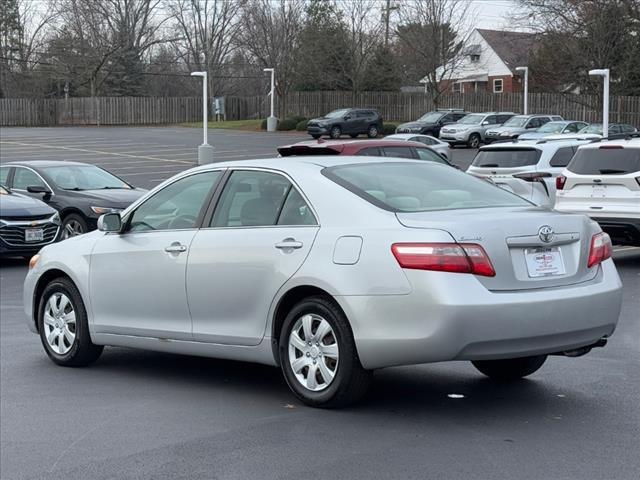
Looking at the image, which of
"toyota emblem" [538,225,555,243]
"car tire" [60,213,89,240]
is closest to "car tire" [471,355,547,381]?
"toyota emblem" [538,225,555,243]

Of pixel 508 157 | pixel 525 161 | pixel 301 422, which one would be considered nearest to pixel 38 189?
pixel 508 157

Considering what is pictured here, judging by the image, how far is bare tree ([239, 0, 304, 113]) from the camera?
66625mm

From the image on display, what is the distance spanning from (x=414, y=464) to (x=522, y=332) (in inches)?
42.7

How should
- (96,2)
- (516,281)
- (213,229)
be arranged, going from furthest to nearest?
(96,2), (213,229), (516,281)

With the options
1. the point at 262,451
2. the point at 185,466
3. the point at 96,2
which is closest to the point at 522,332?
the point at 262,451

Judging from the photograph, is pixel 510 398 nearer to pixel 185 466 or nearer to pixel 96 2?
pixel 185 466

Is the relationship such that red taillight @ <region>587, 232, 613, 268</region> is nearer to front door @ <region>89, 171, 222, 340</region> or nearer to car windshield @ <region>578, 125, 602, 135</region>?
front door @ <region>89, 171, 222, 340</region>

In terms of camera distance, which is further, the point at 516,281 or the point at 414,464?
the point at 516,281

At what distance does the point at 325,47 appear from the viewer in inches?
2539

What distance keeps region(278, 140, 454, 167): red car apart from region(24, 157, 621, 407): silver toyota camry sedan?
7.13m

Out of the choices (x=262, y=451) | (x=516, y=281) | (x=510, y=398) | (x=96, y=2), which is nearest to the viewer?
(x=262, y=451)

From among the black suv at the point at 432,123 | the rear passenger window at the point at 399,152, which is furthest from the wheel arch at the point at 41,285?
the black suv at the point at 432,123

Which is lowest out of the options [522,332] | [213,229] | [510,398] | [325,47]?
[510,398]

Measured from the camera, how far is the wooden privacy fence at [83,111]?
73125 millimetres
